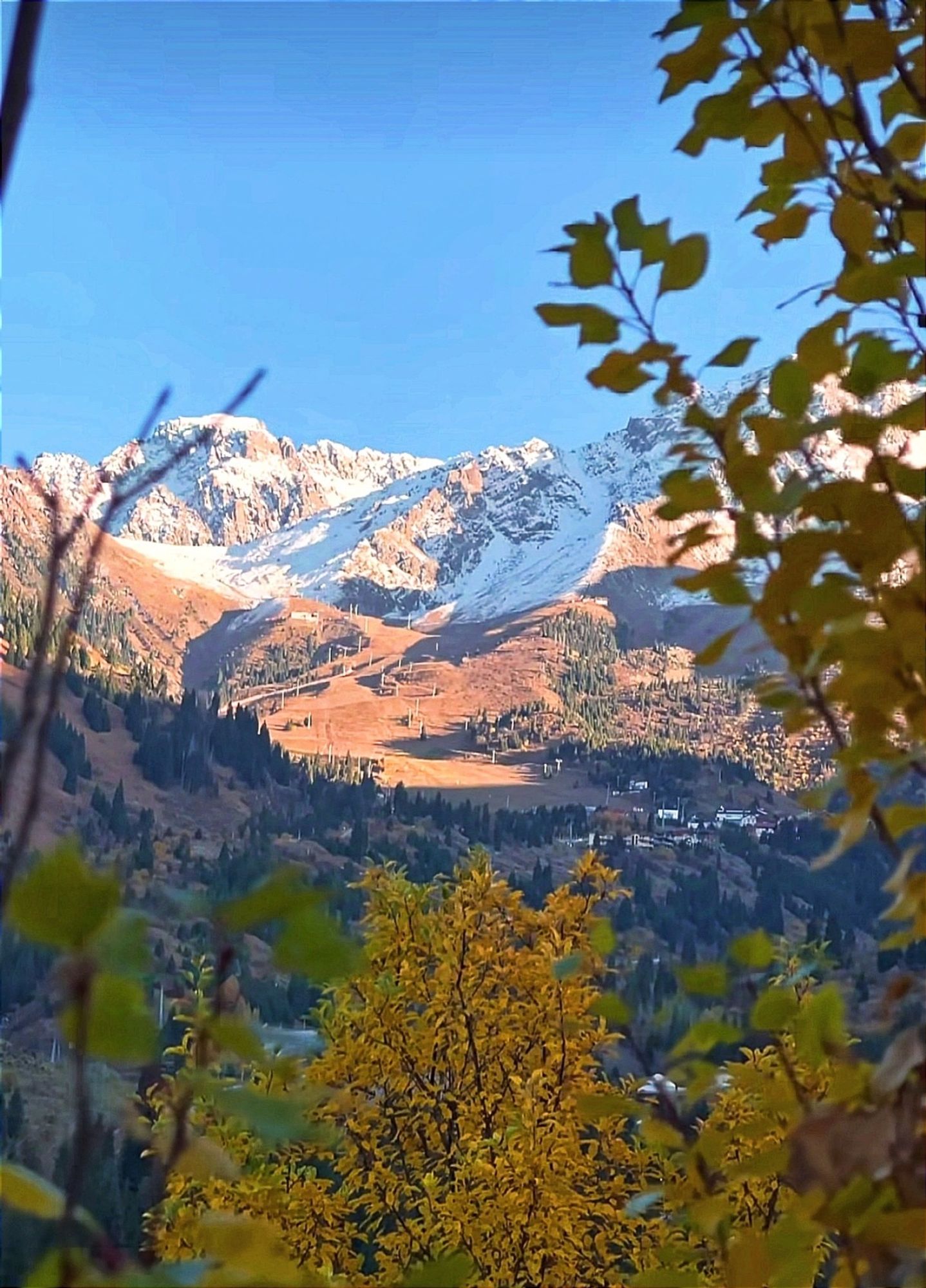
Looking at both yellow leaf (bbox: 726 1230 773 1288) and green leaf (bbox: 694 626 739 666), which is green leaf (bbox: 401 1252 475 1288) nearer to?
yellow leaf (bbox: 726 1230 773 1288)

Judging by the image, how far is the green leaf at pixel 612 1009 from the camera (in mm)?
550

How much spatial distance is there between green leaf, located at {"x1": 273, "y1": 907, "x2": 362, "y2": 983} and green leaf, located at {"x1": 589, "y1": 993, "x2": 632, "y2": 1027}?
29 cm

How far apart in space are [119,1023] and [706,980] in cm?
33

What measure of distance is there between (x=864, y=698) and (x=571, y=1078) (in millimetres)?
2101

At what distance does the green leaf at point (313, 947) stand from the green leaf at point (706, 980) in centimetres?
28

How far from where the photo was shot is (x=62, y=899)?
23cm

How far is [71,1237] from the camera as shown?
28cm

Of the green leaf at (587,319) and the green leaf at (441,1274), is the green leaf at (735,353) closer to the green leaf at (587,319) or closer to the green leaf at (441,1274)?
the green leaf at (587,319)

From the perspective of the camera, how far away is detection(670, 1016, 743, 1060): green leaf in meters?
0.50

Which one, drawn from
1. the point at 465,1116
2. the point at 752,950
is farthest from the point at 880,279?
the point at 465,1116

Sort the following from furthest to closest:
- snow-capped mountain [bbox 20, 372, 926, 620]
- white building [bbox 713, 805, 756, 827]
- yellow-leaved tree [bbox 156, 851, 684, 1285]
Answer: snow-capped mountain [bbox 20, 372, 926, 620]
white building [bbox 713, 805, 756, 827]
yellow-leaved tree [bbox 156, 851, 684, 1285]

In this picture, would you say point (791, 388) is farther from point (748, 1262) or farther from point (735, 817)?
point (735, 817)

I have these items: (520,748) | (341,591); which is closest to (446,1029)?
(520,748)

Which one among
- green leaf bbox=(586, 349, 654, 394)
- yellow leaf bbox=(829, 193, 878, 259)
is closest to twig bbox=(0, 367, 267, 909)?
green leaf bbox=(586, 349, 654, 394)
